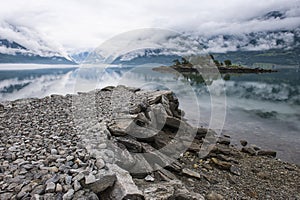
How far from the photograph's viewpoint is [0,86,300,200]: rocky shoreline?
4.74 meters

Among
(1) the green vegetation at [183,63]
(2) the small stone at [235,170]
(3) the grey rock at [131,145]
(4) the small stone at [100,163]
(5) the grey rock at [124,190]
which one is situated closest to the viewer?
(5) the grey rock at [124,190]

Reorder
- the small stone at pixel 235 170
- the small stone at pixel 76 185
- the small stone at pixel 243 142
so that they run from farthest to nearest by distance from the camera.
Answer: the small stone at pixel 243 142, the small stone at pixel 235 170, the small stone at pixel 76 185

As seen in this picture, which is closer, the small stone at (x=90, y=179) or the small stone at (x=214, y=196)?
the small stone at (x=90, y=179)

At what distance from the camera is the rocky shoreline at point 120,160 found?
15.6 ft

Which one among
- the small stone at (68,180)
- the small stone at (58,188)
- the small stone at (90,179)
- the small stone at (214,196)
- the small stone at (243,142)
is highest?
the small stone at (90,179)

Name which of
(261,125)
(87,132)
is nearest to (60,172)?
(87,132)

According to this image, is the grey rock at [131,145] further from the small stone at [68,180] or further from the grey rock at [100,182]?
the small stone at [68,180]

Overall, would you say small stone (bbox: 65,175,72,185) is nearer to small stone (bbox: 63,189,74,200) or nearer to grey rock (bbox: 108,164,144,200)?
small stone (bbox: 63,189,74,200)

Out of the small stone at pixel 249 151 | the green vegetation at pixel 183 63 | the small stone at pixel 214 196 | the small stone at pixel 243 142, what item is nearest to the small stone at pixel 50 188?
the small stone at pixel 214 196

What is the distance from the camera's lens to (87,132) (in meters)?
7.53

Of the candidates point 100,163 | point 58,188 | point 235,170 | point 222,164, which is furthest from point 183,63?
point 58,188

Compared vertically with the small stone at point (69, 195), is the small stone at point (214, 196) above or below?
below

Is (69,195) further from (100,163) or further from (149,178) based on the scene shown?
(149,178)

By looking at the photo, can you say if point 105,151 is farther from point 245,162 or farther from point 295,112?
point 295,112
